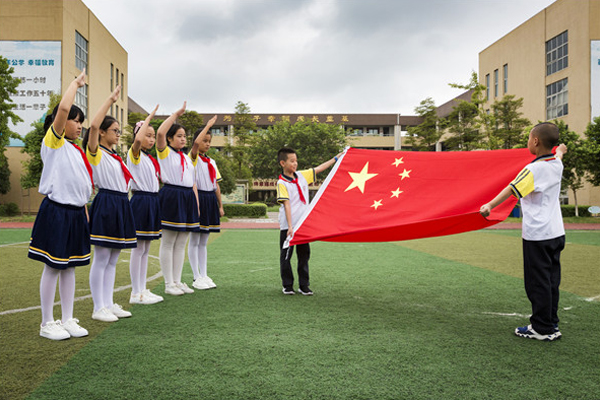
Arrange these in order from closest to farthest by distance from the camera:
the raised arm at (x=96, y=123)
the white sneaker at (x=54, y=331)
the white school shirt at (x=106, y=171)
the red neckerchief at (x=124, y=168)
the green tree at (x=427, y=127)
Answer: the white sneaker at (x=54, y=331), the raised arm at (x=96, y=123), the white school shirt at (x=106, y=171), the red neckerchief at (x=124, y=168), the green tree at (x=427, y=127)

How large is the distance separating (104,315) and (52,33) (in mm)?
28806

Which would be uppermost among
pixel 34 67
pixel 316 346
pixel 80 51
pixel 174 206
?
pixel 80 51

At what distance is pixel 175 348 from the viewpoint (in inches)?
128

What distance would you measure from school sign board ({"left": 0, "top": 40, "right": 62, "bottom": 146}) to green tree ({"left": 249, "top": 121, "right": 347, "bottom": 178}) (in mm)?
14878

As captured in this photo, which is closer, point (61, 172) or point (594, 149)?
point (61, 172)

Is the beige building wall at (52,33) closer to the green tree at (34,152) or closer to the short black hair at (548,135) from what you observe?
the green tree at (34,152)

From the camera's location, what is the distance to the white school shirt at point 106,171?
3.96 meters

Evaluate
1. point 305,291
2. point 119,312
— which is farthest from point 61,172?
point 305,291

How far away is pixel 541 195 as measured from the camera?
364 centimetres

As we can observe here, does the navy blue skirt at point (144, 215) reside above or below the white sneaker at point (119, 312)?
above

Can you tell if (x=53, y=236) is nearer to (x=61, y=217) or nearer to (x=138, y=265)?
(x=61, y=217)

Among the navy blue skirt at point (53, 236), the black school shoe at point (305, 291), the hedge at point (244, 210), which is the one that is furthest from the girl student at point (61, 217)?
the hedge at point (244, 210)

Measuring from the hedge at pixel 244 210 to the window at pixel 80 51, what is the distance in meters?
13.6

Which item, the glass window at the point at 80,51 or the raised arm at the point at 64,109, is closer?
the raised arm at the point at 64,109
